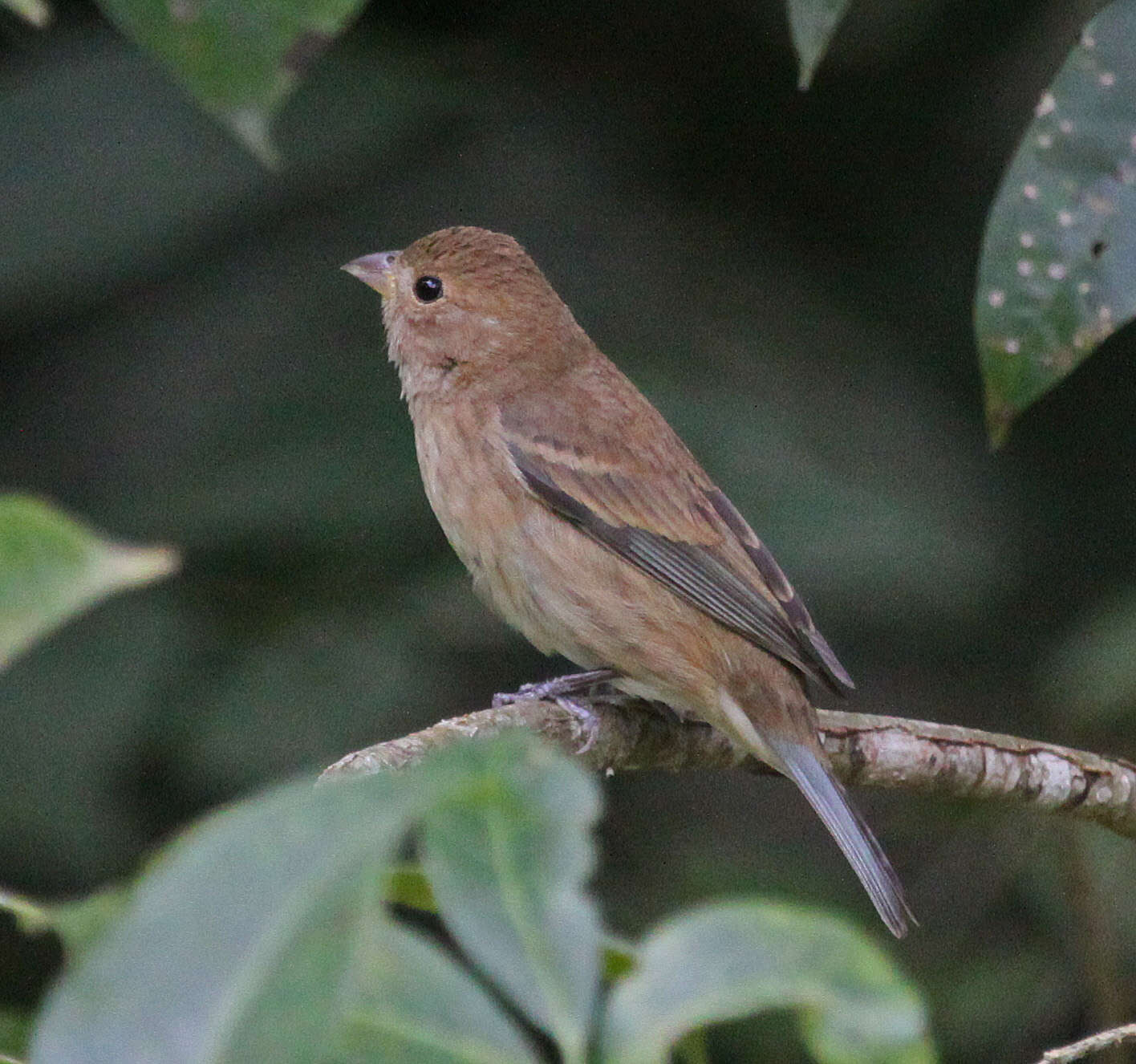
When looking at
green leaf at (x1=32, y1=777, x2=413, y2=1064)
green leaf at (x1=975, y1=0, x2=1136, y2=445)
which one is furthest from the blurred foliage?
green leaf at (x1=975, y1=0, x2=1136, y2=445)

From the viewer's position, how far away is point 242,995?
0.81 m

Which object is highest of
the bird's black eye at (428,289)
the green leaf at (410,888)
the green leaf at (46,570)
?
the green leaf at (46,570)

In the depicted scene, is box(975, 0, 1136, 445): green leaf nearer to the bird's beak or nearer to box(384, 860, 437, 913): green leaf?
box(384, 860, 437, 913): green leaf

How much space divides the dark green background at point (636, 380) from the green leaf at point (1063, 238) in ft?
5.39

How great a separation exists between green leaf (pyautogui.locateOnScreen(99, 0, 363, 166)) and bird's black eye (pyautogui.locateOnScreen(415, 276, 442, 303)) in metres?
2.73

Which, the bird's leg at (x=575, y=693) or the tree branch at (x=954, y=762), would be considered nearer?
the tree branch at (x=954, y=762)

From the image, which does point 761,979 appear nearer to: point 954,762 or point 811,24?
point 811,24

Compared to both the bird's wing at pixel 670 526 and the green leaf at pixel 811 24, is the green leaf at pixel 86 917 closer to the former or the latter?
the green leaf at pixel 811 24

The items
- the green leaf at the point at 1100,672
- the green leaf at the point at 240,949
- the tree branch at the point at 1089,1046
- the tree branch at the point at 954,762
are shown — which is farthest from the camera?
the green leaf at the point at 1100,672

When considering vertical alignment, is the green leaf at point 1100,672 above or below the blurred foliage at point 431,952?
below

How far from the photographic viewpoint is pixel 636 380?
477 cm

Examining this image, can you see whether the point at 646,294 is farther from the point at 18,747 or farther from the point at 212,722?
the point at 18,747

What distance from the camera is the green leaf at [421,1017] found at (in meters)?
0.89

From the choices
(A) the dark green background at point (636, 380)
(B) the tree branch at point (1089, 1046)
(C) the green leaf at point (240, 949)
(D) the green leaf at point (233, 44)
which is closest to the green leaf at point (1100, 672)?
(A) the dark green background at point (636, 380)
